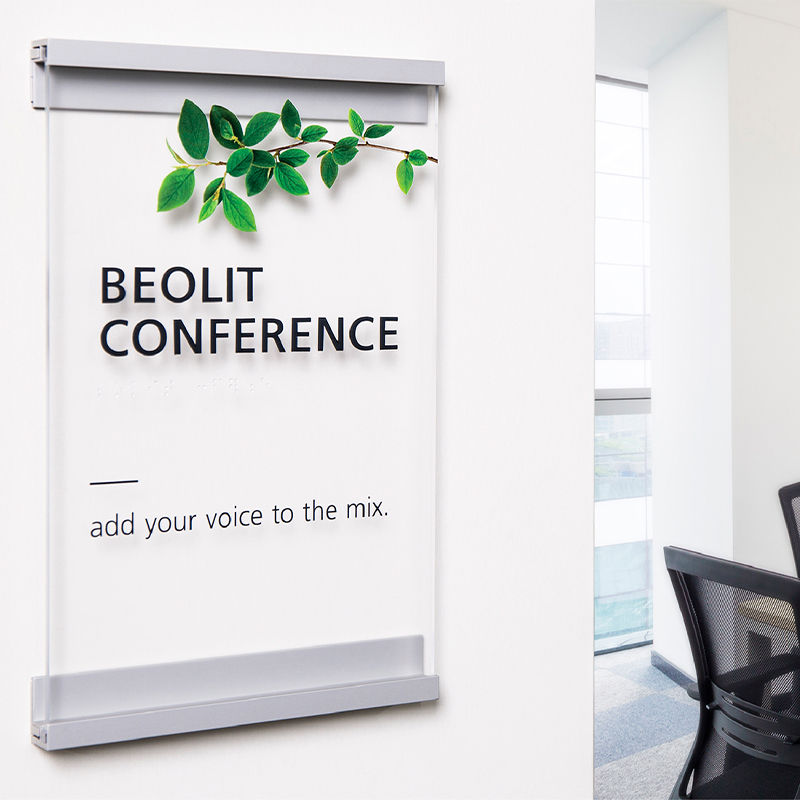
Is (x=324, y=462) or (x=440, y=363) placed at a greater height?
(x=440, y=363)

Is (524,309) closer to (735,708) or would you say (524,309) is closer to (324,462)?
(324,462)

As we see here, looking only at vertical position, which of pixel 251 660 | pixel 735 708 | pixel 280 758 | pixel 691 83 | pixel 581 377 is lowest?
pixel 735 708

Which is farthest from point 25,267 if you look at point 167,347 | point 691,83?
point 691,83

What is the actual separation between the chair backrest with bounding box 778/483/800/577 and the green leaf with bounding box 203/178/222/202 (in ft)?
5.78

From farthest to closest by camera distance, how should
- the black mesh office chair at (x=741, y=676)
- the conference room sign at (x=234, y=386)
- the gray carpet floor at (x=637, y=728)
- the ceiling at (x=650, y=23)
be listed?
the ceiling at (x=650, y=23), the gray carpet floor at (x=637, y=728), the black mesh office chair at (x=741, y=676), the conference room sign at (x=234, y=386)

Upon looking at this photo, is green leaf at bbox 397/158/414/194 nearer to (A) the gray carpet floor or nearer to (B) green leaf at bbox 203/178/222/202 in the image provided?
(B) green leaf at bbox 203/178/222/202

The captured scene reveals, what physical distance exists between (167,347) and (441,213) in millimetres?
326

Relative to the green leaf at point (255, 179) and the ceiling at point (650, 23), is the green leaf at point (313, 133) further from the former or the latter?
the ceiling at point (650, 23)

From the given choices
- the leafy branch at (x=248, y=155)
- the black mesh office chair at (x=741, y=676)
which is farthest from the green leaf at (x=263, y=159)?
the black mesh office chair at (x=741, y=676)

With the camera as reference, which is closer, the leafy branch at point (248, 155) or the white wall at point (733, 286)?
the leafy branch at point (248, 155)

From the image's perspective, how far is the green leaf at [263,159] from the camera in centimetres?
75

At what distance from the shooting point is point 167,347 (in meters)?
0.74

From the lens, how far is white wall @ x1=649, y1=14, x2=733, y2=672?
2.11 m

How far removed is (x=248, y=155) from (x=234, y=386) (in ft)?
0.76
